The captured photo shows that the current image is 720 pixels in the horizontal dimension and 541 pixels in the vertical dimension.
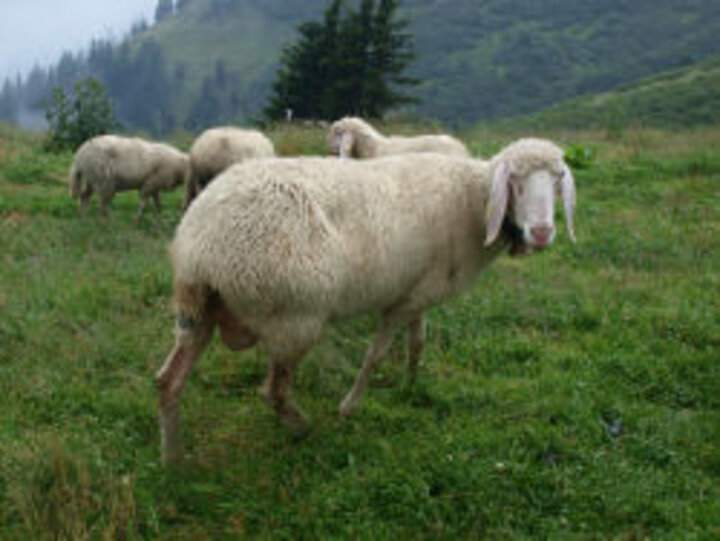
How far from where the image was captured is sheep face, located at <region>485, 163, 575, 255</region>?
11.9 feet

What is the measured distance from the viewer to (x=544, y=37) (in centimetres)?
8406

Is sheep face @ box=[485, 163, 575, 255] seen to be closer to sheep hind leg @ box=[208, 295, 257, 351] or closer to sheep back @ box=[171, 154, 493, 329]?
sheep back @ box=[171, 154, 493, 329]

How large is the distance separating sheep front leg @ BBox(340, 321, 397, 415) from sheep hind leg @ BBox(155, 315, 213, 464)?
107cm

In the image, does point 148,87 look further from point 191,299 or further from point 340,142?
point 191,299

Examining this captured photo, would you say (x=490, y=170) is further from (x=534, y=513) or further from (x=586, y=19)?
(x=586, y=19)

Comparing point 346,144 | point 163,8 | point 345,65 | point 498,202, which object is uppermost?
point 163,8

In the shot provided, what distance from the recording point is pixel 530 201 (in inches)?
146

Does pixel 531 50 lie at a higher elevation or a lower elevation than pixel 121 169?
higher

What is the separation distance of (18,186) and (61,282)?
5405 millimetres

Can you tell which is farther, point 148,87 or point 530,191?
point 148,87

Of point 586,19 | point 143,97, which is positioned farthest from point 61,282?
point 143,97

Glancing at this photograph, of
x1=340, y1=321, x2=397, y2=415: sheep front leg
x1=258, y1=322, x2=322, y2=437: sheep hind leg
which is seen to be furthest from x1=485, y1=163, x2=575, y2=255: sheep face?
x1=258, y1=322, x2=322, y2=437: sheep hind leg

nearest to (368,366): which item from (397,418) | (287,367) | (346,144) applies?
(397,418)

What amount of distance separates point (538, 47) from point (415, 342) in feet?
284
